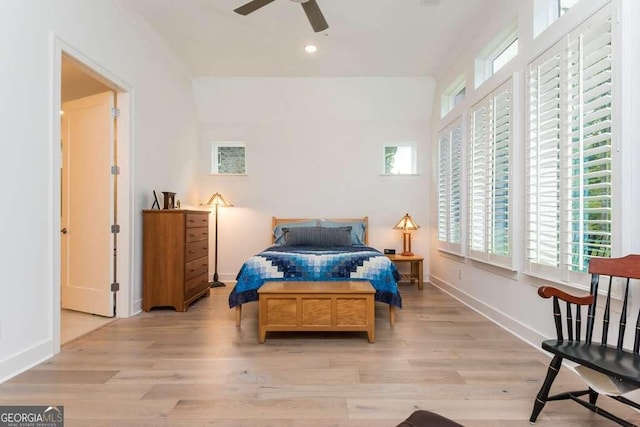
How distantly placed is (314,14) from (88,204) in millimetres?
3023

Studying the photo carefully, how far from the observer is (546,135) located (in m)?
2.64

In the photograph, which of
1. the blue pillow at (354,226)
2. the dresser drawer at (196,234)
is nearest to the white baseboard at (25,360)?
the dresser drawer at (196,234)

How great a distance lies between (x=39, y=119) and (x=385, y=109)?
14.9ft

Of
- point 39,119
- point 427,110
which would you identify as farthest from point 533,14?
point 39,119

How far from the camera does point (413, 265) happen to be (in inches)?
218

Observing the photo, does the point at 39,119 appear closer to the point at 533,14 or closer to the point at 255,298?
the point at 255,298

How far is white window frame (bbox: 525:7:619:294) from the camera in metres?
2.11

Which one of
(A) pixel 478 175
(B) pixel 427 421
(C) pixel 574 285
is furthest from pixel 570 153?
(B) pixel 427 421

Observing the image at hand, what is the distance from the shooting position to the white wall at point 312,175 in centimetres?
570

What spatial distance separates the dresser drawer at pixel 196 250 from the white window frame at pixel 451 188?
130 inches

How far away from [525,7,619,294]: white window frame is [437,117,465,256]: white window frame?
1.43m

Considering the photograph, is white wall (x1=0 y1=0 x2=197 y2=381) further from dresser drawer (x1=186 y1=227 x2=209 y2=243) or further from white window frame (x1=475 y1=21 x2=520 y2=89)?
white window frame (x1=475 y1=21 x2=520 y2=89)

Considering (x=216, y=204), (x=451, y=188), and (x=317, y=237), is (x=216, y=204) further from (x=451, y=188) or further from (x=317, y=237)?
(x=451, y=188)

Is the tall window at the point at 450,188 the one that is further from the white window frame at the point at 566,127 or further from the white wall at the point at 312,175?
the white window frame at the point at 566,127
